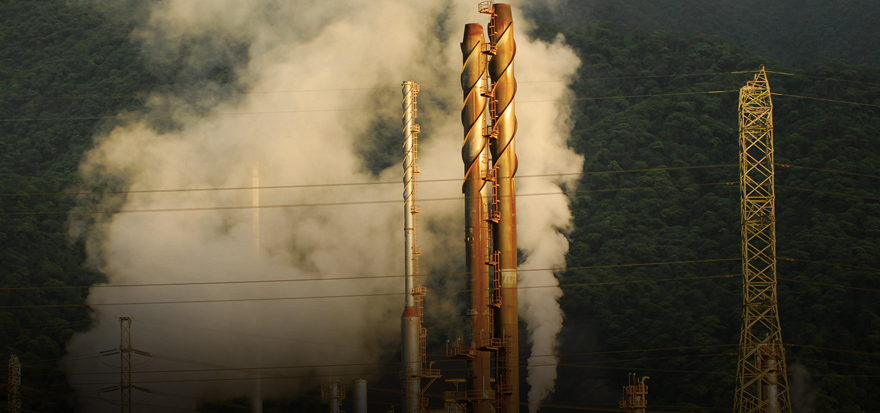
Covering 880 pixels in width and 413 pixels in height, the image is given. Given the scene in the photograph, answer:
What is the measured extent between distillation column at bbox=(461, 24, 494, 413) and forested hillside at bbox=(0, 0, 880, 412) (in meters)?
30.0

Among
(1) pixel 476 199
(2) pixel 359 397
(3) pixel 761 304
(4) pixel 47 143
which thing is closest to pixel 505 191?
(1) pixel 476 199

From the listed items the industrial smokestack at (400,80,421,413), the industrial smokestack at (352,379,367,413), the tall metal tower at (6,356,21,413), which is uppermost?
the industrial smokestack at (400,80,421,413)

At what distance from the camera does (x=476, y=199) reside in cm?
4341

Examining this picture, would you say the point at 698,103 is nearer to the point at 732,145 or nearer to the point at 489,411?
the point at 732,145

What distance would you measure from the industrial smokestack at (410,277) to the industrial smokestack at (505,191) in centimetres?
1199

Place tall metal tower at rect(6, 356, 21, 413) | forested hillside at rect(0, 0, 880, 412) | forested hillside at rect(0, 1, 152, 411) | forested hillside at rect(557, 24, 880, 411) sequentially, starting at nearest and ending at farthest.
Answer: tall metal tower at rect(6, 356, 21, 413) → forested hillside at rect(557, 24, 880, 411) → forested hillside at rect(0, 0, 880, 412) → forested hillside at rect(0, 1, 152, 411)

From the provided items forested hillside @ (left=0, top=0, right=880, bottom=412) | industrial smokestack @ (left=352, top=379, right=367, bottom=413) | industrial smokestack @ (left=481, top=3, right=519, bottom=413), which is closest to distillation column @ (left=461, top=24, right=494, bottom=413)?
industrial smokestack @ (left=481, top=3, right=519, bottom=413)

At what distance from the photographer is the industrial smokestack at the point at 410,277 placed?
5278cm

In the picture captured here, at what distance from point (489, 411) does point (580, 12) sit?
9224 cm

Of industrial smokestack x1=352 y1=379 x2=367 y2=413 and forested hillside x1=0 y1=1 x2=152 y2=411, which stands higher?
forested hillside x1=0 y1=1 x2=152 y2=411

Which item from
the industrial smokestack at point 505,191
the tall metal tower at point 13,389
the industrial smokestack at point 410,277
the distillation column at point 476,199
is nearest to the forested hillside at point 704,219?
the industrial smokestack at point 410,277

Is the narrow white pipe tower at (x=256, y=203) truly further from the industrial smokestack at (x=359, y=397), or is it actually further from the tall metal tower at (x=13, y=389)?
the tall metal tower at (x=13, y=389)

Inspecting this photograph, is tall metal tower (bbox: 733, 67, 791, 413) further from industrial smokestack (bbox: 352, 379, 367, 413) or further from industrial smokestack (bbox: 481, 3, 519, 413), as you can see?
industrial smokestack (bbox: 352, 379, 367, 413)

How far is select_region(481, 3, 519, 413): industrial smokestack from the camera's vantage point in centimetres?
3984
